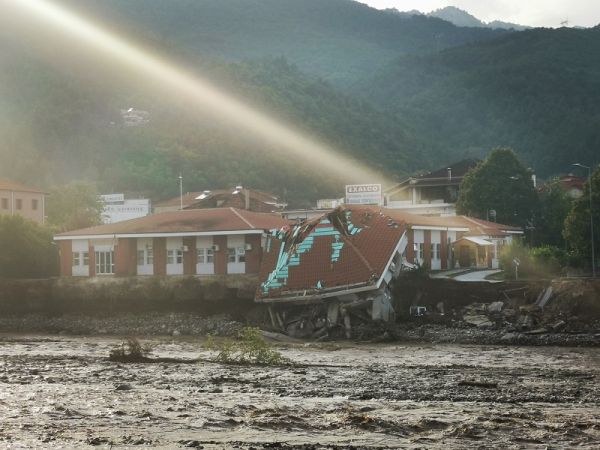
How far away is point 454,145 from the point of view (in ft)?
491

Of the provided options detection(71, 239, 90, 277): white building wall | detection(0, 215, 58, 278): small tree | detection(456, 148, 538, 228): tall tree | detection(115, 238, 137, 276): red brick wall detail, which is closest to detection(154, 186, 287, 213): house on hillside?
detection(0, 215, 58, 278): small tree

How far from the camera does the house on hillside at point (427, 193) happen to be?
101963 mm

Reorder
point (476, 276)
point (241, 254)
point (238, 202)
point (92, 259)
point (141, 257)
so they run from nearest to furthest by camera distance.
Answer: point (476, 276), point (241, 254), point (141, 257), point (92, 259), point (238, 202)

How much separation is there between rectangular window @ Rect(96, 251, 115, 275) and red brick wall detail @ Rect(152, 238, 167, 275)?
11.9 ft

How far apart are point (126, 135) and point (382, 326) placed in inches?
3690

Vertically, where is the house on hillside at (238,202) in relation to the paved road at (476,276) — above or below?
above

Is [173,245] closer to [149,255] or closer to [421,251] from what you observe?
[149,255]

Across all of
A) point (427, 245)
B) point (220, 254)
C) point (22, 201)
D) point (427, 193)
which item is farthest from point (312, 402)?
point (22, 201)

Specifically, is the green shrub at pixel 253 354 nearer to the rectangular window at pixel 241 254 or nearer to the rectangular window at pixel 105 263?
the rectangular window at pixel 241 254

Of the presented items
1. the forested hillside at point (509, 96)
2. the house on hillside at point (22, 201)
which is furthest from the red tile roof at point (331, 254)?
the forested hillside at point (509, 96)

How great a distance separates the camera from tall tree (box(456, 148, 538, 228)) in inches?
3551

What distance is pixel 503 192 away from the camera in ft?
298

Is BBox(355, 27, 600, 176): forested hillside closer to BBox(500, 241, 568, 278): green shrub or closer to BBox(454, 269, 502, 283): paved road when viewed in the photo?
BBox(500, 241, 568, 278): green shrub

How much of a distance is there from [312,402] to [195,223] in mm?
40394
